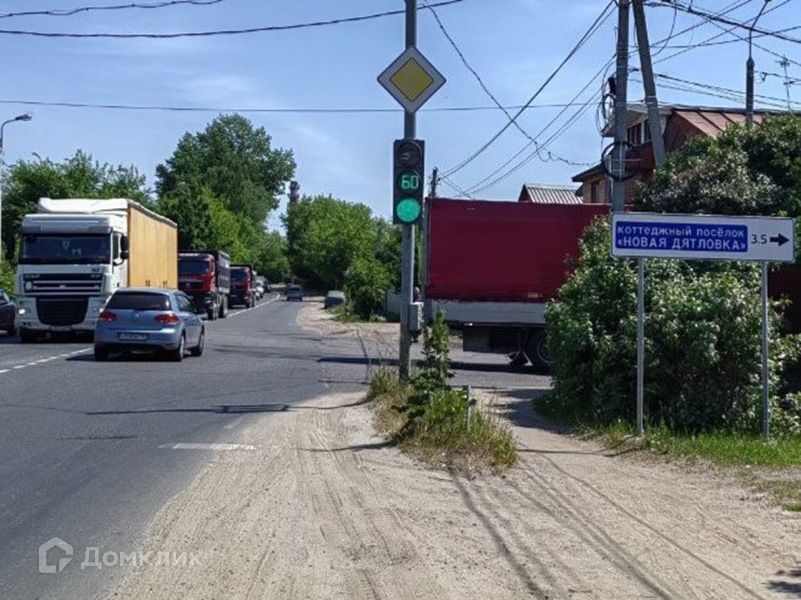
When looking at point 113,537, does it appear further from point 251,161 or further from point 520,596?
point 251,161

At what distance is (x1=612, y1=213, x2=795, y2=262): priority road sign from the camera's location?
1244 centimetres

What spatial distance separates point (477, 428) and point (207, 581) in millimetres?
4912

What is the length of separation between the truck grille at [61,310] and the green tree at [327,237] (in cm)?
3926

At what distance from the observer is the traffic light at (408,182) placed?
14.3 metres

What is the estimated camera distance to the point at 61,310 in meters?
28.0

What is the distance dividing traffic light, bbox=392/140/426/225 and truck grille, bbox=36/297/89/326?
15536mm

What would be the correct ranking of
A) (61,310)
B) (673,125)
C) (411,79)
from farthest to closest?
(673,125) → (61,310) → (411,79)

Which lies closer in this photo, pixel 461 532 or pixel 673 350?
→ pixel 461 532

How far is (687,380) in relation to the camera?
13531 millimetres

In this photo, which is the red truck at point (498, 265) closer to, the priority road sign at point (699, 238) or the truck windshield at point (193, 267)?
the priority road sign at point (699, 238)

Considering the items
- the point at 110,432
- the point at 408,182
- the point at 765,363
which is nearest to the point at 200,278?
the point at 408,182

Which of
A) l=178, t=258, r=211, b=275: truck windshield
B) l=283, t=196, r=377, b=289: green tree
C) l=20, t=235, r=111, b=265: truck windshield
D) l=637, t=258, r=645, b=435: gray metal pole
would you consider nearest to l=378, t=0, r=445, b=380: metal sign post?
l=637, t=258, r=645, b=435: gray metal pole

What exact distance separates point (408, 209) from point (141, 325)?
10071 mm

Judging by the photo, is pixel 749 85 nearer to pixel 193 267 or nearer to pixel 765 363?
pixel 765 363
